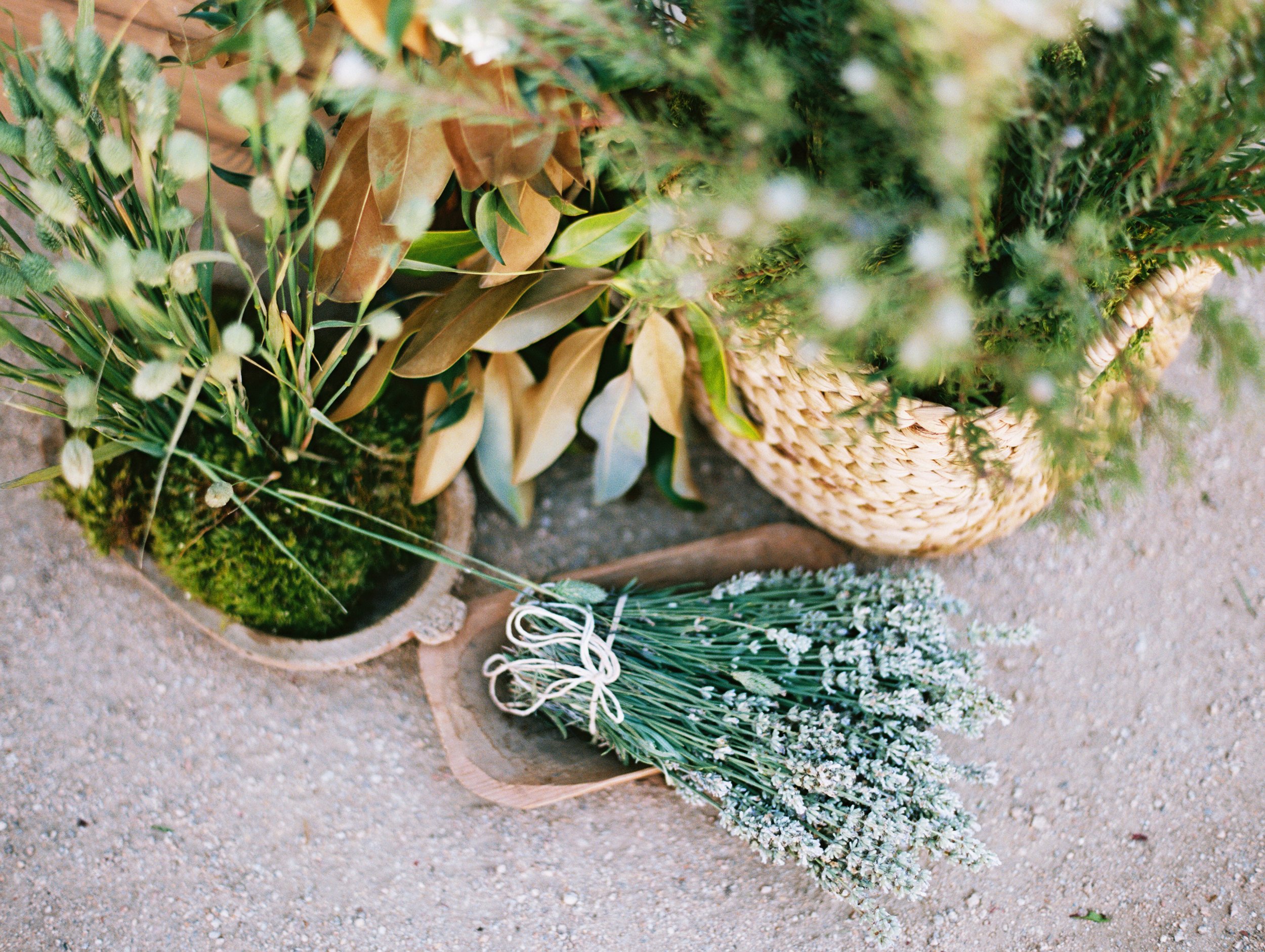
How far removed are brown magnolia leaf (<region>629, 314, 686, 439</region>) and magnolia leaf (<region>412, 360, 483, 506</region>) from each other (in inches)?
8.4

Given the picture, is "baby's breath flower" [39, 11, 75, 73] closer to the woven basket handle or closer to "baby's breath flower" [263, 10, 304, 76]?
"baby's breath flower" [263, 10, 304, 76]

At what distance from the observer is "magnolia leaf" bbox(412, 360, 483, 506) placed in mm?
1078

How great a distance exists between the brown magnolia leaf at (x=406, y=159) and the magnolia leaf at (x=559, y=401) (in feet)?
0.97

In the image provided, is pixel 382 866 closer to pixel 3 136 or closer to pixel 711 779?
pixel 711 779

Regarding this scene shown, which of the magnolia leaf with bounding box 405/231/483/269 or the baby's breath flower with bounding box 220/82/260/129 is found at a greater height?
the baby's breath flower with bounding box 220/82/260/129

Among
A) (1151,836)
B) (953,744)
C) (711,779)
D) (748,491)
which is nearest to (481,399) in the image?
(748,491)

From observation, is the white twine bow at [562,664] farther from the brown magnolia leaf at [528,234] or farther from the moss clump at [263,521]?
the brown magnolia leaf at [528,234]

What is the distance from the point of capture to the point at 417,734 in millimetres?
1142

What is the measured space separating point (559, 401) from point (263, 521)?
390 millimetres

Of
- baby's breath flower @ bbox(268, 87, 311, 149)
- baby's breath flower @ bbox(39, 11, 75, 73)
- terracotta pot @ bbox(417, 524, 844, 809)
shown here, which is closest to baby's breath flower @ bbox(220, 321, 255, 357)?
baby's breath flower @ bbox(268, 87, 311, 149)

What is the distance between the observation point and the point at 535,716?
1109 millimetres

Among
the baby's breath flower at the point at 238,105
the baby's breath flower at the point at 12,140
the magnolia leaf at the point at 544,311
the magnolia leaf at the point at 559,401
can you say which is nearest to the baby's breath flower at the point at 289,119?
the baby's breath flower at the point at 238,105

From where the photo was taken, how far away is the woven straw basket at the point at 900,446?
2.51ft

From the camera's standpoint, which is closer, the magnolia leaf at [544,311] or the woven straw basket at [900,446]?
the woven straw basket at [900,446]
